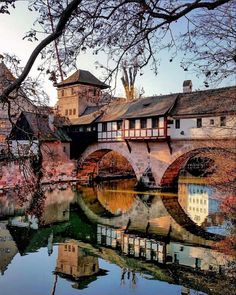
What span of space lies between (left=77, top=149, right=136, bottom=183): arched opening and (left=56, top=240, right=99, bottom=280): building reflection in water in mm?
17871

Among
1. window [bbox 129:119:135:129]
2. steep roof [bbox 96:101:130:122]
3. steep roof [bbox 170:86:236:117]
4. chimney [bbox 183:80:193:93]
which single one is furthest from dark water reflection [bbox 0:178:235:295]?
Result: chimney [bbox 183:80:193:93]

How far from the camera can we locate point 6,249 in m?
11.2

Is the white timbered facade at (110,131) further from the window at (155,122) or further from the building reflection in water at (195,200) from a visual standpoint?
the building reflection in water at (195,200)

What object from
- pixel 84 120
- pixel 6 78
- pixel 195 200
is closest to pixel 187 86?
pixel 84 120

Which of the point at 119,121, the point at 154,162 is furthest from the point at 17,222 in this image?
the point at 119,121

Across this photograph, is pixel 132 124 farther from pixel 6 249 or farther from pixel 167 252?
pixel 6 249

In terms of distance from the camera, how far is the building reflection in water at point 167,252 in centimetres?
982

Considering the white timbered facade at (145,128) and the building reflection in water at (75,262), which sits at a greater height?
the white timbered facade at (145,128)

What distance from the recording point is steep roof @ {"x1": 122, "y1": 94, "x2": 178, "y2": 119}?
2343cm

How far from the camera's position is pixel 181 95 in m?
24.2

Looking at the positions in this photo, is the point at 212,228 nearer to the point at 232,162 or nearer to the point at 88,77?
the point at 232,162

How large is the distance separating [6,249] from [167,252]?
192 inches

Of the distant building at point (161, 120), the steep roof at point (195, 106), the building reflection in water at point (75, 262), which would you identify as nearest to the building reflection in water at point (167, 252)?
the building reflection in water at point (75, 262)

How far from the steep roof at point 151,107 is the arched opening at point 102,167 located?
4.61 metres
